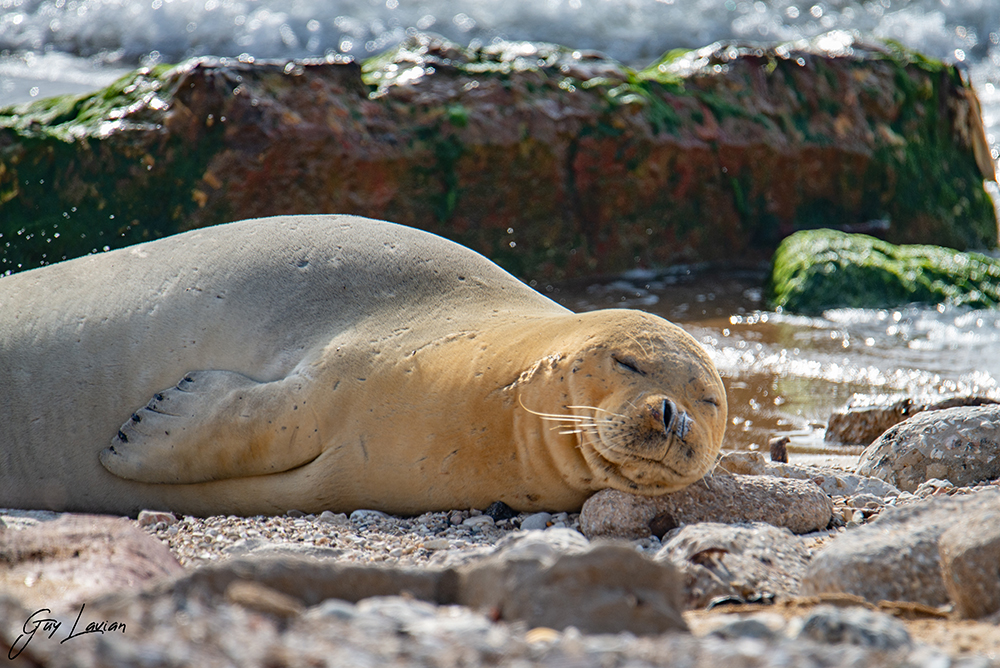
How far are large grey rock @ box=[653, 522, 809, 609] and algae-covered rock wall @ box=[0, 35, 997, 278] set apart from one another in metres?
4.91

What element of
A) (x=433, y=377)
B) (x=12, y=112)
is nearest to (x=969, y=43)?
(x=12, y=112)

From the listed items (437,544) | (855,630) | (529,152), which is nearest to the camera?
(855,630)

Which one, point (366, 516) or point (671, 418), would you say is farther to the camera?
point (366, 516)

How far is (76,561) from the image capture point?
7.01 feet

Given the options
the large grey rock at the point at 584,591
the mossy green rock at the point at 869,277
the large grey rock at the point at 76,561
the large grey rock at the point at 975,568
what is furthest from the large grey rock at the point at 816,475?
the mossy green rock at the point at 869,277

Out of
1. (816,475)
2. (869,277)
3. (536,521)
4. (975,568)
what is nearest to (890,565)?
(975,568)

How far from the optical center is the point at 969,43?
17.7 m

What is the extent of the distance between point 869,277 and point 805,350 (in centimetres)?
146

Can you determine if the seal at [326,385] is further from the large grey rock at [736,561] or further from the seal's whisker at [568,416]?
the large grey rock at [736,561]

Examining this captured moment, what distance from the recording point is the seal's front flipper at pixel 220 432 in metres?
3.46

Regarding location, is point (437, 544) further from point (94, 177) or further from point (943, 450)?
point (94, 177)

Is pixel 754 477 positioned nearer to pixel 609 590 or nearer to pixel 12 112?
pixel 609 590

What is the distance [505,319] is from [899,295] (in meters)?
4.57

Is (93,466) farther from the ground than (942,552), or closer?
closer
